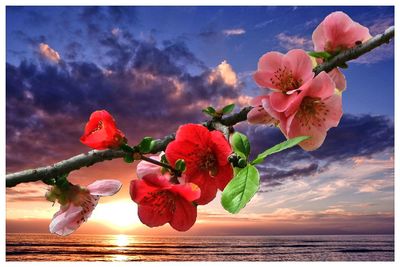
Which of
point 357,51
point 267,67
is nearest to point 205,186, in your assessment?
point 267,67

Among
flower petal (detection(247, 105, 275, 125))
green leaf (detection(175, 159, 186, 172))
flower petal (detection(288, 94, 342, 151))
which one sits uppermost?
flower petal (detection(247, 105, 275, 125))

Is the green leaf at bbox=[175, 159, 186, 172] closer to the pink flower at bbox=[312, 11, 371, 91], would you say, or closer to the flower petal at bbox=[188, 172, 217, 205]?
the flower petal at bbox=[188, 172, 217, 205]

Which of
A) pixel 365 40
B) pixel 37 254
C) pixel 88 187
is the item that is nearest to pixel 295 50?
pixel 365 40

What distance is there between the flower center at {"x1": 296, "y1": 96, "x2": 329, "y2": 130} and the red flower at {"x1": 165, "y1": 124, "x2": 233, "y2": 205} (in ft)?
0.23

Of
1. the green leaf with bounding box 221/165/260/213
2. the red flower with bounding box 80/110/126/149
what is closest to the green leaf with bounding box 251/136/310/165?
the green leaf with bounding box 221/165/260/213

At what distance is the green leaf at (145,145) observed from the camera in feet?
1.33

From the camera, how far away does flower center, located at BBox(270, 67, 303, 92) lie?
1.36 ft

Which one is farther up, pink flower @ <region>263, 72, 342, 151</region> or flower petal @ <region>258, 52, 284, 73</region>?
flower petal @ <region>258, 52, 284, 73</region>

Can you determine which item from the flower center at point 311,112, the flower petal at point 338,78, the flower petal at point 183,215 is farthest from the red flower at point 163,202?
the flower petal at point 338,78

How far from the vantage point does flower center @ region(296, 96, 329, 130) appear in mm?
400

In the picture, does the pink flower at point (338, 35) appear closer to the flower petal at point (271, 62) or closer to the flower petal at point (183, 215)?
the flower petal at point (271, 62)

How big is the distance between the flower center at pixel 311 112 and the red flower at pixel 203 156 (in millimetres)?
70

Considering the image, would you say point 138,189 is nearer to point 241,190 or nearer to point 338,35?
point 241,190

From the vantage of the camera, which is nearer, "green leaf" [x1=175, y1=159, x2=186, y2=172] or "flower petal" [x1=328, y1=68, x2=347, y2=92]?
"green leaf" [x1=175, y1=159, x2=186, y2=172]
